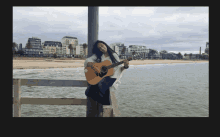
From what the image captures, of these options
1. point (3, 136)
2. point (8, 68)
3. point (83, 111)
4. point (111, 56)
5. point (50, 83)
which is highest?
point (111, 56)

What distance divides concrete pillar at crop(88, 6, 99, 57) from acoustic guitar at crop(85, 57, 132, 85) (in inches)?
17.8

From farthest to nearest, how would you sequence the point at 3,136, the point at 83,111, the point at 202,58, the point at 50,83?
1. the point at 202,58
2. the point at 83,111
3. the point at 50,83
4. the point at 3,136

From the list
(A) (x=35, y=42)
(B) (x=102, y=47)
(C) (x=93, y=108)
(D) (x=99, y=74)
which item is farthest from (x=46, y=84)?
(A) (x=35, y=42)

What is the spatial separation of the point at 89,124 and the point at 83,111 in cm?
369

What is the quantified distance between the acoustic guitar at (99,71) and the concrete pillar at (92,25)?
45 cm

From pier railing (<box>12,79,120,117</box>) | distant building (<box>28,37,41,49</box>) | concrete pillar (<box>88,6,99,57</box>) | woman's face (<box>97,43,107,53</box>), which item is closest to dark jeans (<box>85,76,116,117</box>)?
pier railing (<box>12,79,120,117</box>)

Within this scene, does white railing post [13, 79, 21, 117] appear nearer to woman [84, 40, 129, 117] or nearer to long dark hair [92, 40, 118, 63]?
woman [84, 40, 129, 117]

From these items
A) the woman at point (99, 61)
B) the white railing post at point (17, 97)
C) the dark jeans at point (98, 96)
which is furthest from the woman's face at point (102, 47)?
the white railing post at point (17, 97)

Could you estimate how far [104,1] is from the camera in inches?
117

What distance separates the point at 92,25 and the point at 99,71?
0.95 metres

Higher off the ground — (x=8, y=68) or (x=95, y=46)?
(x=95, y=46)

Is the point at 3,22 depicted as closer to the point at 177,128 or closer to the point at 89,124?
the point at 89,124

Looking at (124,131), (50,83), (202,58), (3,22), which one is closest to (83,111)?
(50,83)

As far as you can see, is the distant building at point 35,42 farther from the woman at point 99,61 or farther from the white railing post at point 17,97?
the woman at point 99,61
